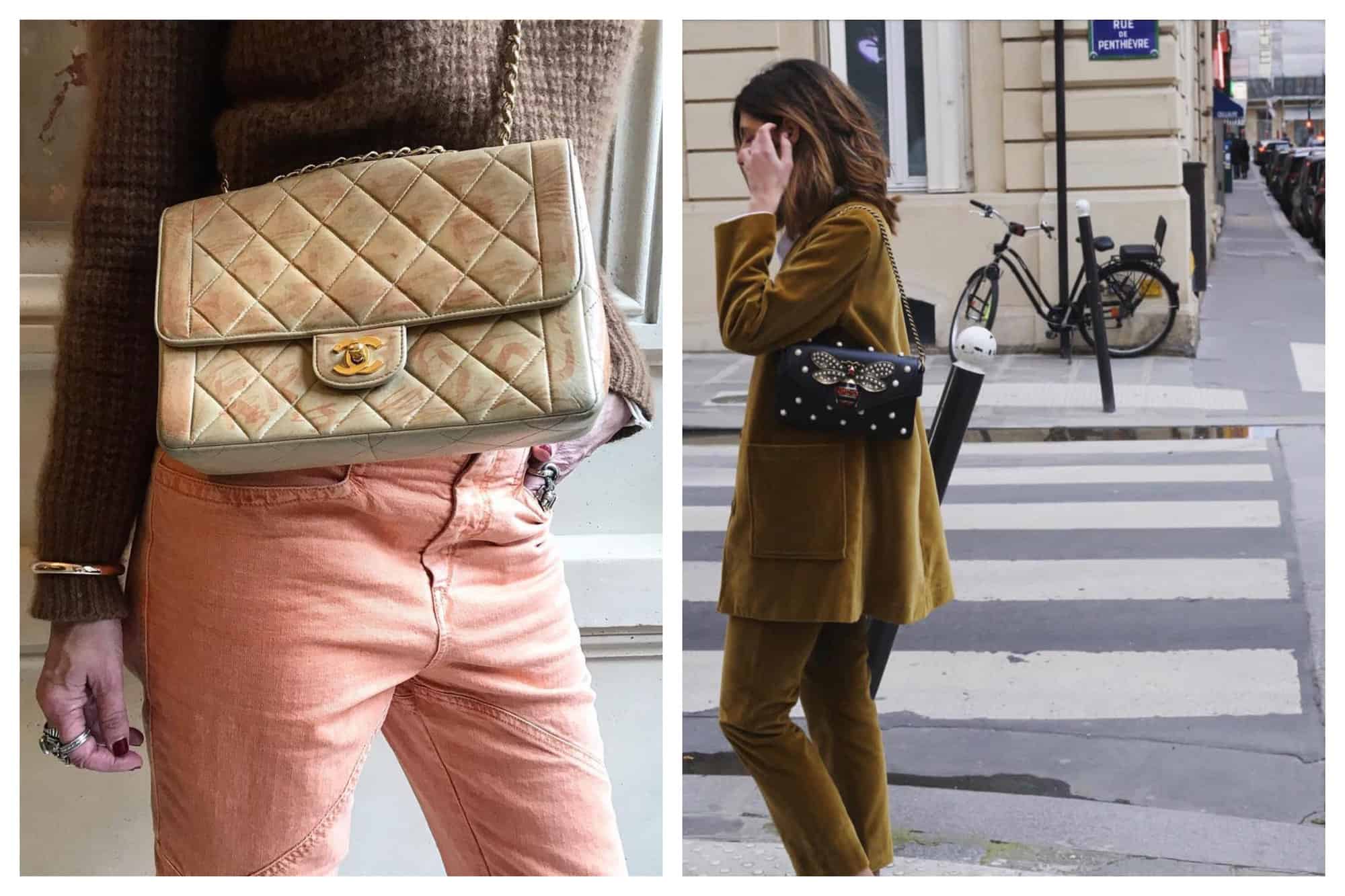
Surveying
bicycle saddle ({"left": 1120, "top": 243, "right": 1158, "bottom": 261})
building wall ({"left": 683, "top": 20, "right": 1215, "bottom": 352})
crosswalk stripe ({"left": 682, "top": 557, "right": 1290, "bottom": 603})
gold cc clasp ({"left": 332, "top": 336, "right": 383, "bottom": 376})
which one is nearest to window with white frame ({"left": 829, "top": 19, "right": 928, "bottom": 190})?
building wall ({"left": 683, "top": 20, "right": 1215, "bottom": 352})

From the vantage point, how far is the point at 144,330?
4.62 ft

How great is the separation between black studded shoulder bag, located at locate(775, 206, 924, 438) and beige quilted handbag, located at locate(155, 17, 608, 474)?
636mm

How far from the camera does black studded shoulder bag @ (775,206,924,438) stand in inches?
76.3

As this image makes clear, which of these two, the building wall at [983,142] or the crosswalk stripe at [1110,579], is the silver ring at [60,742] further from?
the crosswalk stripe at [1110,579]

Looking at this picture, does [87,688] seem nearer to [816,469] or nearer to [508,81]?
[508,81]

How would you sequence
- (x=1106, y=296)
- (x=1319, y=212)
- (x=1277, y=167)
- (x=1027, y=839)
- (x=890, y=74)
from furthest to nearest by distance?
1. (x=1277, y=167)
2. (x=1319, y=212)
3. (x=1106, y=296)
4. (x=1027, y=839)
5. (x=890, y=74)

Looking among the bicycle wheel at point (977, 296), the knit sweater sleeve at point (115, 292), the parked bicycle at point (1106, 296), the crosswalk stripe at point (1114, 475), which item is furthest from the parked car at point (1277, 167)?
the knit sweater sleeve at point (115, 292)

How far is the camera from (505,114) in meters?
1.41

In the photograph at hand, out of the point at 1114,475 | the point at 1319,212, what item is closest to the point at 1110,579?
the point at 1114,475

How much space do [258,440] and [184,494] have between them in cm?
16

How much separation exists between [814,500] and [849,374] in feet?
0.73

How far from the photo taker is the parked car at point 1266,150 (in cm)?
2759

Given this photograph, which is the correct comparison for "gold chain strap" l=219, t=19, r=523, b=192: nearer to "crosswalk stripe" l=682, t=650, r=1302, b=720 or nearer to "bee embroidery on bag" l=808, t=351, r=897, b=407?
"bee embroidery on bag" l=808, t=351, r=897, b=407
